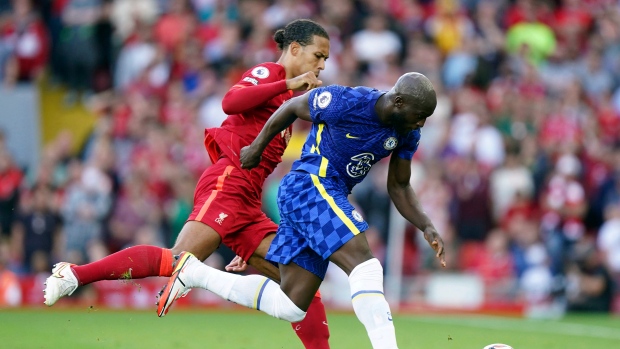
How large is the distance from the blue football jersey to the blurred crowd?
776 centimetres

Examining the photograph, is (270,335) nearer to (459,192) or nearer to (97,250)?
(97,250)

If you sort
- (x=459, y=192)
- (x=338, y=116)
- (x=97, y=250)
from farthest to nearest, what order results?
(x=459, y=192) → (x=97, y=250) → (x=338, y=116)

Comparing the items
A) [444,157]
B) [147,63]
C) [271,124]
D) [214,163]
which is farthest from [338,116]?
[147,63]

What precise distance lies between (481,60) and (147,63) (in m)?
Result: 5.38

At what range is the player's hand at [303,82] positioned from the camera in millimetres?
7629

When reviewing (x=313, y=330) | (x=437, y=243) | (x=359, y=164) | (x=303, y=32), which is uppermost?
(x=303, y=32)

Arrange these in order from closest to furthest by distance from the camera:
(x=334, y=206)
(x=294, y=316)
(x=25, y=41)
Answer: (x=334, y=206) < (x=294, y=316) < (x=25, y=41)

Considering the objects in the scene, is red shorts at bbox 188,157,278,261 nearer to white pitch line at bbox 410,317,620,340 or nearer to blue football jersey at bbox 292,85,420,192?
blue football jersey at bbox 292,85,420,192

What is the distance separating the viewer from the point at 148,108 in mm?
16484

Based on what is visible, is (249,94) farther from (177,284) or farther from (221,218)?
(177,284)

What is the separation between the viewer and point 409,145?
7496mm

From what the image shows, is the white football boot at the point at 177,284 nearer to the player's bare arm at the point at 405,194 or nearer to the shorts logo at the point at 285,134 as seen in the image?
the shorts logo at the point at 285,134

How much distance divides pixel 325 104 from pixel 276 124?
0.40 metres

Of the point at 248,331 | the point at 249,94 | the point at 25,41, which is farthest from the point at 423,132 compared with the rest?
the point at 249,94
